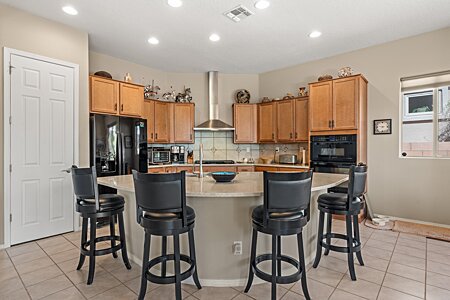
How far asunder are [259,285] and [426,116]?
3943 mm

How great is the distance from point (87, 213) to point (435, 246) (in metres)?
4.02

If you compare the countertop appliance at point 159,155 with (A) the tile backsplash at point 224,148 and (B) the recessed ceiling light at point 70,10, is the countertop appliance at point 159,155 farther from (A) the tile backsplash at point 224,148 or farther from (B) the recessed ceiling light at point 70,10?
(B) the recessed ceiling light at point 70,10

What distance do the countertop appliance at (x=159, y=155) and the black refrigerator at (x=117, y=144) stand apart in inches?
28.0

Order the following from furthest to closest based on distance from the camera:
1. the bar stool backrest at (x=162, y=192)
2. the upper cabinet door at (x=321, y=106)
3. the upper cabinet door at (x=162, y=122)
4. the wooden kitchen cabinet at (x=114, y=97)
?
the upper cabinet door at (x=162, y=122) < the upper cabinet door at (x=321, y=106) < the wooden kitchen cabinet at (x=114, y=97) < the bar stool backrest at (x=162, y=192)

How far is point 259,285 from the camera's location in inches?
88.1

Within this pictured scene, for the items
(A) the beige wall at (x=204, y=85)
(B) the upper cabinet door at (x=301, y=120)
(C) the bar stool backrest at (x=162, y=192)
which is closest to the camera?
(C) the bar stool backrest at (x=162, y=192)

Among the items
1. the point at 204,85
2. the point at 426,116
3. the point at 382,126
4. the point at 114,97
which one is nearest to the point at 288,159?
the point at 382,126

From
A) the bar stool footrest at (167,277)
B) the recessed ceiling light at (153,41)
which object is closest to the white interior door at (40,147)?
the recessed ceiling light at (153,41)

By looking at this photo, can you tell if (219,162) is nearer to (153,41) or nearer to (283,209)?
(153,41)

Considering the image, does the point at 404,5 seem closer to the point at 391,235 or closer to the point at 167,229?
the point at 391,235

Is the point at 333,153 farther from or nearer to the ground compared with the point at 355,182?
farther from the ground

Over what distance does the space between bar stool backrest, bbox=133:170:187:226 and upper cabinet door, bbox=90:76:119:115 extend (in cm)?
282

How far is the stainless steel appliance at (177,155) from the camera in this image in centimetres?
575

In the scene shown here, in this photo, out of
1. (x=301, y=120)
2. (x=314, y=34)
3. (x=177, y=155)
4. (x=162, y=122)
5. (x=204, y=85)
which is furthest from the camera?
(x=204, y=85)
